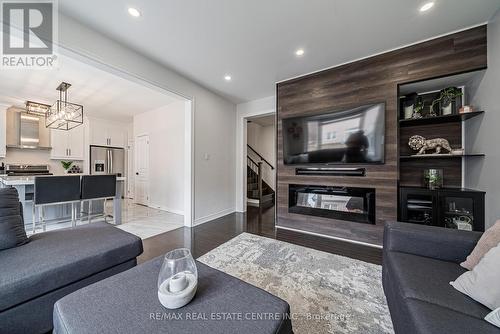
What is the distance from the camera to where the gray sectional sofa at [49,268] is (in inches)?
41.1

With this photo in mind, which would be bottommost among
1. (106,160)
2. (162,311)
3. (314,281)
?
(314,281)

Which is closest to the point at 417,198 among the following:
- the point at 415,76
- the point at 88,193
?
the point at 415,76

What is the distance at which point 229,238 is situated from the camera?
9.34ft

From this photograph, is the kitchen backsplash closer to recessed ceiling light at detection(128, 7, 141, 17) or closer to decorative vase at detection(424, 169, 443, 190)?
recessed ceiling light at detection(128, 7, 141, 17)

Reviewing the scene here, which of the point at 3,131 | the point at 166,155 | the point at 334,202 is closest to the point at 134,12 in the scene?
the point at 166,155

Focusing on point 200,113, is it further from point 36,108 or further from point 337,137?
point 36,108

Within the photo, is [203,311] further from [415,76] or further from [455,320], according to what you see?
[415,76]

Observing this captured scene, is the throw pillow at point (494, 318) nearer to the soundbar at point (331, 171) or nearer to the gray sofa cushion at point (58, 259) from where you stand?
the soundbar at point (331, 171)

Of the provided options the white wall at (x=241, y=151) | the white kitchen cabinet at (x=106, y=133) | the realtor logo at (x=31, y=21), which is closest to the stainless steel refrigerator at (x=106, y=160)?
the white kitchen cabinet at (x=106, y=133)

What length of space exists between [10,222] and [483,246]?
3.23 m

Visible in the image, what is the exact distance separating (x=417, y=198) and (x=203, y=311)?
2.88m

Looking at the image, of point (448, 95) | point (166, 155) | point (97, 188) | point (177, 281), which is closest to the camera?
point (177, 281)

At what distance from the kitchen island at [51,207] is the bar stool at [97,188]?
13 centimetres

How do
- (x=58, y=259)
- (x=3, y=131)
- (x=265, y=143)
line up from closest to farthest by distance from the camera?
1. (x=58, y=259)
2. (x=3, y=131)
3. (x=265, y=143)
